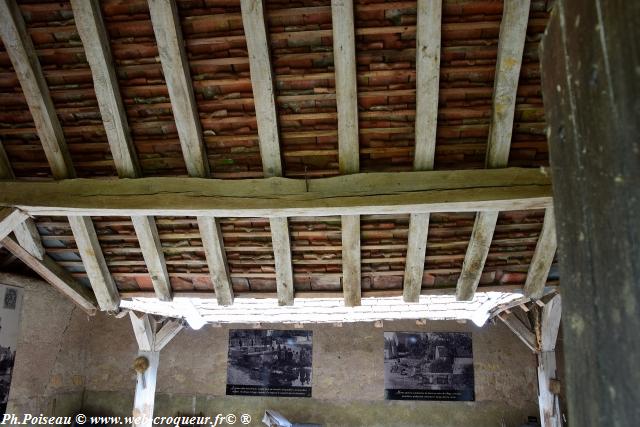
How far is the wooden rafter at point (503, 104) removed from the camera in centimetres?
278

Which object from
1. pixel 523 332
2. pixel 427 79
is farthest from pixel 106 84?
pixel 523 332

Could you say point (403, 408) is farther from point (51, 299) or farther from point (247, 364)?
point (51, 299)

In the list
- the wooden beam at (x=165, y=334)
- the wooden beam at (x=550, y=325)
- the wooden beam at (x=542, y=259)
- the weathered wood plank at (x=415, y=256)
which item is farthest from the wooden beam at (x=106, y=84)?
the wooden beam at (x=550, y=325)

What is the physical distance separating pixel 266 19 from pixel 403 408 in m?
8.10

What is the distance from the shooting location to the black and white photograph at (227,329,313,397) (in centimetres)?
948

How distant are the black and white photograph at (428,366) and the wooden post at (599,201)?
8757 mm

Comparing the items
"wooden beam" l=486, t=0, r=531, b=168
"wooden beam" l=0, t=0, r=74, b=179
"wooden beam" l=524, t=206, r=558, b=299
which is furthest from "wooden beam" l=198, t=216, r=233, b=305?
"wooden beam" l=524, t=206, r=558, b=299

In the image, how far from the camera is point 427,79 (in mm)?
2986

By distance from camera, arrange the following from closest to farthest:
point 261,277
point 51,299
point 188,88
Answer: point 188,88 < point 261,277 < point 51,299

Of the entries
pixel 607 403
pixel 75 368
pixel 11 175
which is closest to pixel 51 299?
pixel 75 368

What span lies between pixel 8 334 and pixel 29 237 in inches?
164

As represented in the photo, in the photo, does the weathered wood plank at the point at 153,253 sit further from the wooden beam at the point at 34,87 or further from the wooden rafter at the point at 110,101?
the wooden beam at the point at 34,87

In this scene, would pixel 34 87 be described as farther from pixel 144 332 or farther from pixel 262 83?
pixel 144 332

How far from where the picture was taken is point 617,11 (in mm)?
810
